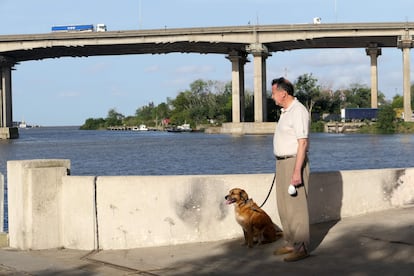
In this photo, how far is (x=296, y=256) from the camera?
22.8ft

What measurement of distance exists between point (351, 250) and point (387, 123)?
102223 mm

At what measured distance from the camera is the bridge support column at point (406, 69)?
96706 mm

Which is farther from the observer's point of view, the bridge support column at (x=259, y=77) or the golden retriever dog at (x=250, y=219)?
the bridge support column at (x=259, y=77)

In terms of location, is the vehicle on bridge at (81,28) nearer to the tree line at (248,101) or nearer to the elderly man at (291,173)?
the tree line at (248,101)

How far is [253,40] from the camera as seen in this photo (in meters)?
98.2

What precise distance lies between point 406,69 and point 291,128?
10044 cm

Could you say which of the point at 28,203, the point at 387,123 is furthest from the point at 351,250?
the point at 387,123

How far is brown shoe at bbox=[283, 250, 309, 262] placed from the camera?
6.95 m

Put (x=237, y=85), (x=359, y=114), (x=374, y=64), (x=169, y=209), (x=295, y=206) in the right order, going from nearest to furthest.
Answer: (x=295, y=206)
(x=169, y=209)
(x=374, y=64)
(x=237, y=85)
(x=359, y=114)

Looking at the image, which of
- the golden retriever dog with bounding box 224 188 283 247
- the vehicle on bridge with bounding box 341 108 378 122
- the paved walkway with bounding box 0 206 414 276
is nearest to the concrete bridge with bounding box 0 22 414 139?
the vehicle on bridge with bounding box 341 108 378 122

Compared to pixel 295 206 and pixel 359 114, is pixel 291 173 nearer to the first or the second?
pixel 295 206

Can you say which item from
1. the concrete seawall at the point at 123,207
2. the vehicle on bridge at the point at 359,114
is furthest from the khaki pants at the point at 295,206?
the vehicle on bridge at the point at 359,114

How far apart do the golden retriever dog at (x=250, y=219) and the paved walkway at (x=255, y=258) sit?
0.44 ft

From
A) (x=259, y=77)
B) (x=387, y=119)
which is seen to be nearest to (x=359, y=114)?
(x=387, y=119)
